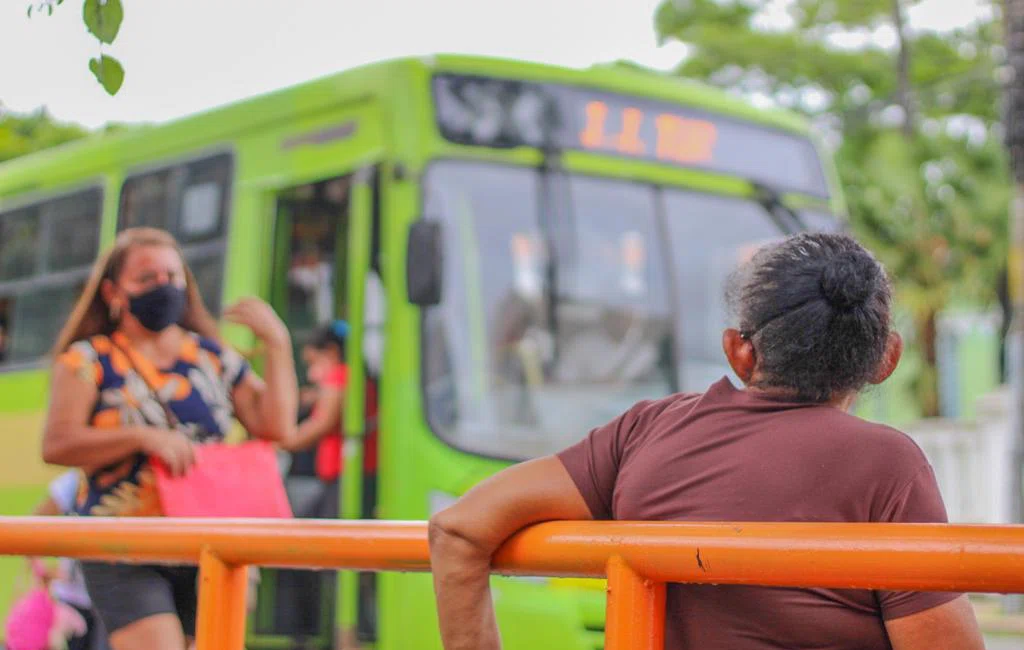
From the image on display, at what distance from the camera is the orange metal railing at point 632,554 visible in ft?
6.44

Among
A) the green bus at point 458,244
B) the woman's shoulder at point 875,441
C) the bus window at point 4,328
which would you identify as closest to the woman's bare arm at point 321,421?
the green bus at point 458,244

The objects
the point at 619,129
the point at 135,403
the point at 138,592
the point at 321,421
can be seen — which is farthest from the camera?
the point at 619,129

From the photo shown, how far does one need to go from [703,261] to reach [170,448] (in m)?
3.58

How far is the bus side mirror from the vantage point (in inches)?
232

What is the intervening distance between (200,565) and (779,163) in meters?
5.26

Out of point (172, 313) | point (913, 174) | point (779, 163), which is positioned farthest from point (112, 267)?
point (913, 174)

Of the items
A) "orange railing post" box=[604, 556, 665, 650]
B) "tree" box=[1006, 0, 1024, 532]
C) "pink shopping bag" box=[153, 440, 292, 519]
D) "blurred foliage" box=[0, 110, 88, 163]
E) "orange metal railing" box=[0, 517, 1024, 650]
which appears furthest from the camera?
"tree" box=[1006, 0, 1024, 532]

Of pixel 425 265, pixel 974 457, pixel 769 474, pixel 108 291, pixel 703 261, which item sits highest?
pixel 703 261

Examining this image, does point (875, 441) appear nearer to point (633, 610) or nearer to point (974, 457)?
point (633, 610)

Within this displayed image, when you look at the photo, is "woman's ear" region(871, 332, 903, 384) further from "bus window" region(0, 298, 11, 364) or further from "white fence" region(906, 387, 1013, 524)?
"white fence" region(906, 387, 1013, 524)

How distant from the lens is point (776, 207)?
738 cm

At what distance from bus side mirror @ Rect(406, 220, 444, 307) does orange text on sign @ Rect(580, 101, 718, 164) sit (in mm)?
1157

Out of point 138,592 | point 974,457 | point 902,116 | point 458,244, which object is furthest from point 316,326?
point 902,116

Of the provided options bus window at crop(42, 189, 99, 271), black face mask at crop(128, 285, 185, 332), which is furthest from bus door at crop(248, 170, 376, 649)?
black face mask at crop(128, 285, 185, 332)
